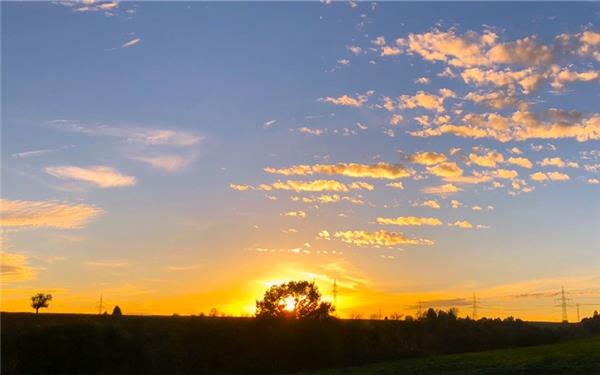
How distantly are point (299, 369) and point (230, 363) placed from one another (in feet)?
24.6

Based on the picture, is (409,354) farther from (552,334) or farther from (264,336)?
(552,334)

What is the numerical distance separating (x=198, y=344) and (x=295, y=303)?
502 inches

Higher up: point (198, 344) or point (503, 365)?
point (198, 344)

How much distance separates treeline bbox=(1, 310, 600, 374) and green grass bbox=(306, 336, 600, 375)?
28.3 feet

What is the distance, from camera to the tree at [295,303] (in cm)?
7656

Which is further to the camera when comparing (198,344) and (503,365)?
(198,344)

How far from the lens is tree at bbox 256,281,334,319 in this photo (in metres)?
76.6

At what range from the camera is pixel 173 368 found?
65375 millimetres

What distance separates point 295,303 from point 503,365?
24.7 meters

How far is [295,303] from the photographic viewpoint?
77.3m

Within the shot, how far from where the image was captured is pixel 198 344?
70.2m

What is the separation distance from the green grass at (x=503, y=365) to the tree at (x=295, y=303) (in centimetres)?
1207

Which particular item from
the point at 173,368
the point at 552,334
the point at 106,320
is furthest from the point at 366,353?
the point at 552,334

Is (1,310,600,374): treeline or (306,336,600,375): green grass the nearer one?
(306,336,600,375): green grass
